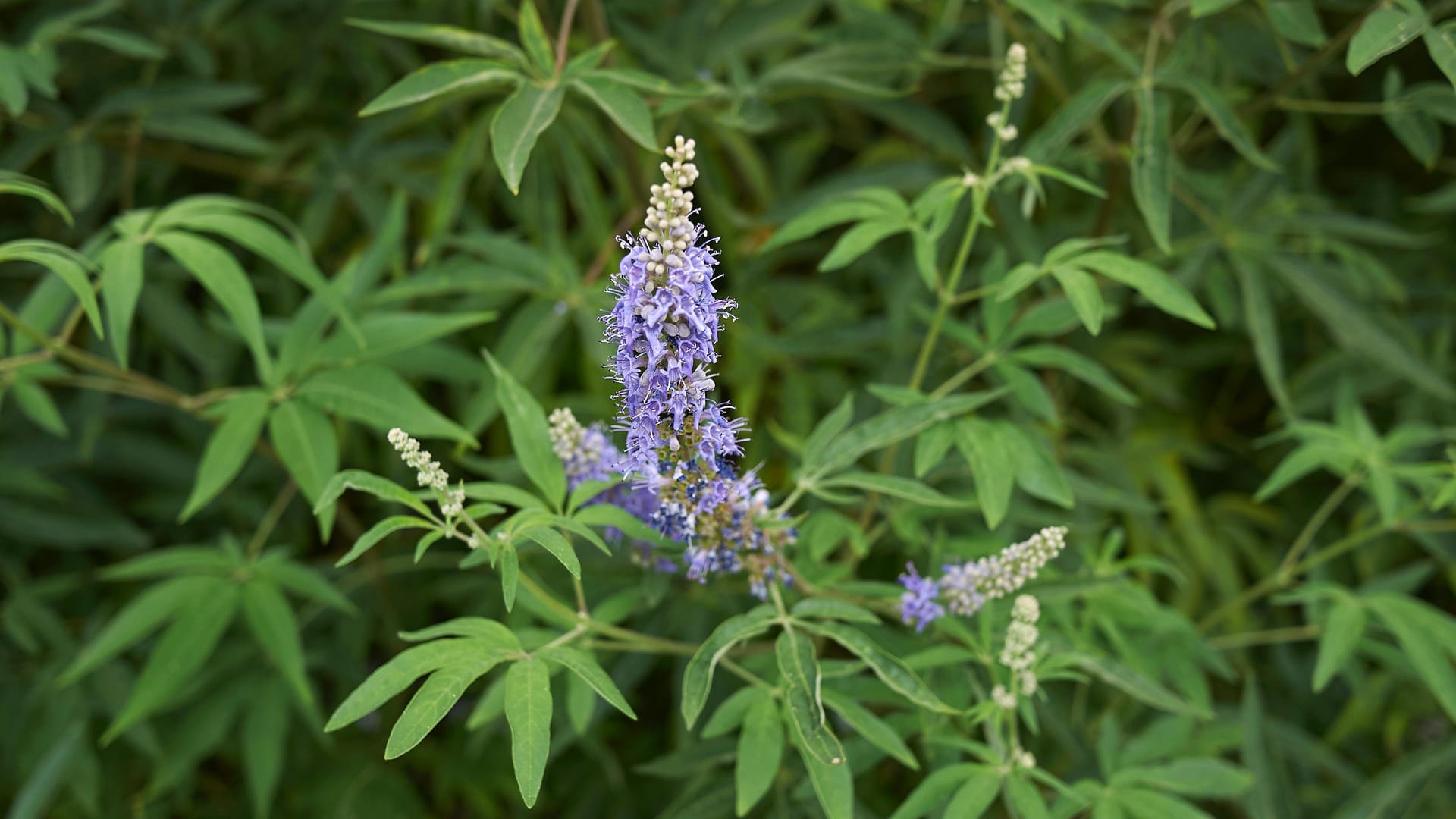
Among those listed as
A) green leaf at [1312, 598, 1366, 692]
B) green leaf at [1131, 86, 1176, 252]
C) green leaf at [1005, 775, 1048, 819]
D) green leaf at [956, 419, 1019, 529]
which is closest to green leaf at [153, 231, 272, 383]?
green leaf at [956, 419, 1019, 529]

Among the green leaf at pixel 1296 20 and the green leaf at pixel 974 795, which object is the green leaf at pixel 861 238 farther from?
the green leaf at pixel 1296 20

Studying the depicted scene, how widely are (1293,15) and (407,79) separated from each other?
1634 millimetres

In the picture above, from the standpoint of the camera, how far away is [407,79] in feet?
6.17

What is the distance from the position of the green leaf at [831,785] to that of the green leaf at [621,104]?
33.3 inches

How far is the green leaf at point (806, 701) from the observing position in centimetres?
144

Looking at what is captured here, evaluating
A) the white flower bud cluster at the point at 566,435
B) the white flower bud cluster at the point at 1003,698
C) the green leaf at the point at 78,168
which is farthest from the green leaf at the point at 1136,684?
the green leaf at the point at 78,168

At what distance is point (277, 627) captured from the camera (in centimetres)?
218

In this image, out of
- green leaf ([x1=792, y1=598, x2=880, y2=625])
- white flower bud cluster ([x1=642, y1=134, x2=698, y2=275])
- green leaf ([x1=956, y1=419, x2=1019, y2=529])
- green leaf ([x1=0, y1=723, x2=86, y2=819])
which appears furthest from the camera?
green leaf ([x1=0, y1=723, x2=86, y2=819])

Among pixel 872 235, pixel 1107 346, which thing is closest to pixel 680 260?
pixel 872 235

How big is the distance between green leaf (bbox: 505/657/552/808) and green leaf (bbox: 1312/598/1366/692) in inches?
55.6

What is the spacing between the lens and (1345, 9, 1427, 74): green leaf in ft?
6.07

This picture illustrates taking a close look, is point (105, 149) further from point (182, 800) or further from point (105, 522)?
point (182, 800)

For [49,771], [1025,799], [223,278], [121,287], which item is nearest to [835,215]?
[1025,799]

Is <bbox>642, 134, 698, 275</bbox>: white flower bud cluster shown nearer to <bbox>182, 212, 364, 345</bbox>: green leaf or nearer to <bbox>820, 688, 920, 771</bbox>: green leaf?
<bbox>820, 688, 920, 771</bbox>: green leaf
